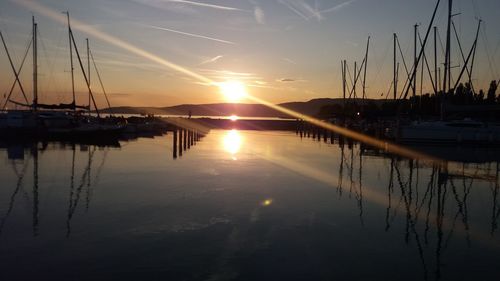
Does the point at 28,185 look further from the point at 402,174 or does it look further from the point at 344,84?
the point at 344,84

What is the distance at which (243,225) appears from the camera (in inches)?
469

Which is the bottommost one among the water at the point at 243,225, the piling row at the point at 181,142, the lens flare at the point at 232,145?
the water at the point at 243,225

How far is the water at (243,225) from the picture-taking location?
28.4 feet

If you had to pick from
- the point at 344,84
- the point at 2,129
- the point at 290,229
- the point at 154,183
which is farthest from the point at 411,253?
the point at 344,84

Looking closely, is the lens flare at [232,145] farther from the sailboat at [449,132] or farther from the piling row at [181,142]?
the sailboat at [449,132]

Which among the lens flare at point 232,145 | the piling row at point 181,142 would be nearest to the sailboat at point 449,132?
the lens flare at point 232,145

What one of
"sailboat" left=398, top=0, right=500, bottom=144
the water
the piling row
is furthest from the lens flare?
"sailboat" left=398, top=0, right=500, bottom=144

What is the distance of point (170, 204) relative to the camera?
14.4m

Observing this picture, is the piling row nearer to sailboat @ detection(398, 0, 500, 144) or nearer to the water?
the water

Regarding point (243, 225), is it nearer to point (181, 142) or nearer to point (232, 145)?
point (181, 142)

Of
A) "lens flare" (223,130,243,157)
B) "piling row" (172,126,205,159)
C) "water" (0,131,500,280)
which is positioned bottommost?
"water" (0,131,500,280)

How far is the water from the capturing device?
8656 millimetres

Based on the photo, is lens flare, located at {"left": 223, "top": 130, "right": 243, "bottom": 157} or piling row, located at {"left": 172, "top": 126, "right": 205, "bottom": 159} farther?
lens flare, located at {"left": 223, "top": 130, "right": 243, "bottom": 157}

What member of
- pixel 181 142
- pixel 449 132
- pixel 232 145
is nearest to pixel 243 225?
Answer: pixel 181 142
